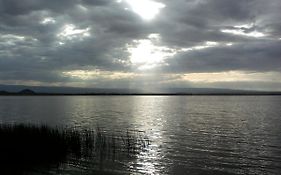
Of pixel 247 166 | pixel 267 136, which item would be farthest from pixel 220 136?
pixel 247 166

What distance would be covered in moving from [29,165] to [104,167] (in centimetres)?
467

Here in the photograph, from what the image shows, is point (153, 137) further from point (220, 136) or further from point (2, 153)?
point (2, 153)

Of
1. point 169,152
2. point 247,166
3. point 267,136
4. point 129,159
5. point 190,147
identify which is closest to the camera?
point 247,166

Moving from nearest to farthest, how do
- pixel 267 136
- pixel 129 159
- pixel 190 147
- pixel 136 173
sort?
pixel 136 173 < pixel 129 159 < pixel 190 147 < pixel 267 136

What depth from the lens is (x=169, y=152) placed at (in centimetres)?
2505

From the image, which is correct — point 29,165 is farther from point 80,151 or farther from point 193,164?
point 193,164

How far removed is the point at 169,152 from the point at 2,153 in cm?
1246

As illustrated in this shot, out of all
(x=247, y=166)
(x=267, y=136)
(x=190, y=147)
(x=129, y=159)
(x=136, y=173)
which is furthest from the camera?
(x=267, y=136)

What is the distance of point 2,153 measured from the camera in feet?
65.2

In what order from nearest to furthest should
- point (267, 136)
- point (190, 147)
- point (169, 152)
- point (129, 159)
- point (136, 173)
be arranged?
1. point (136, 173)
2. point (129, 159)
3. point (169, 152)
4. point (190, 147)
5. point (267, 136)

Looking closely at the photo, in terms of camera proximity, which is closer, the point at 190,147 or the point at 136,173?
the point at 136,173

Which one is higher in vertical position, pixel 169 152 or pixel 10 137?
pixel 10 137

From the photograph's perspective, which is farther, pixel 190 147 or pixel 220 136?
pixel 220 136

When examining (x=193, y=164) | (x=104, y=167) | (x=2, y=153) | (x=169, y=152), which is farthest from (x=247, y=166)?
(x=2, y=153)
